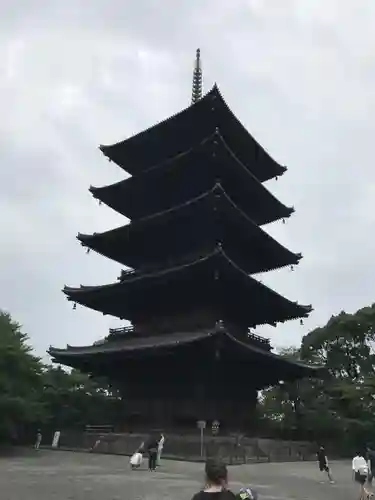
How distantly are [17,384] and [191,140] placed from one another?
17.2 meters

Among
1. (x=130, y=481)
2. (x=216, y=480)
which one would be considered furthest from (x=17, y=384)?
(x=216, y=480)

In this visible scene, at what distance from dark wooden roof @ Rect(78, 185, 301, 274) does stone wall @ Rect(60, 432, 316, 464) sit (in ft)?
32.6

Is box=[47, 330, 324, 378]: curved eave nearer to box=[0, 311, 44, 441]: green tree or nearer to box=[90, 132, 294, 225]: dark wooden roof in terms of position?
box=[0, 311, 44, 441]: green tree

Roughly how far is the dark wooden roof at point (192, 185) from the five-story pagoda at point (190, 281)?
67 millimetres

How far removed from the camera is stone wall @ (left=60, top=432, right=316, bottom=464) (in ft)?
81.8

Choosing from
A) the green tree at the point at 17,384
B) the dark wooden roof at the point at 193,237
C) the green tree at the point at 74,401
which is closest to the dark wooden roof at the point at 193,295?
the dark wooden roof at the point at 193,237

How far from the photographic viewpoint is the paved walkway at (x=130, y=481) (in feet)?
46.3

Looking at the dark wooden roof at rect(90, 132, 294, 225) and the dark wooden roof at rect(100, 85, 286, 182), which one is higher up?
the dark wooden roof at rect(100, 85, 286, 182)

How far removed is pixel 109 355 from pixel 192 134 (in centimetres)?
1398

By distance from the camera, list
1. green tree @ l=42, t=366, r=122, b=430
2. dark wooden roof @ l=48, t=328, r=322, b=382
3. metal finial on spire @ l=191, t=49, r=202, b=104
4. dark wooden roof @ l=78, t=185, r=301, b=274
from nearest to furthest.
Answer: dark wooden roof @ l=48, t=328, r=322, b=382, dark wooden roof @ l=78, t=185, r=301, b=274, green tree @ l=42, t=366, r=122, b=430, metal finial on spire @ l=191, t=49, r=202, b=104

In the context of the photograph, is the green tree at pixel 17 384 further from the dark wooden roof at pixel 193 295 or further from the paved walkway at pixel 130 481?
the paved walkway at pixel 130 481

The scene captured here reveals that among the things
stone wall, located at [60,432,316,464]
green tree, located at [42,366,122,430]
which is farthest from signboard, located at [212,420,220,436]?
green tree, located at [42,366,122,430]

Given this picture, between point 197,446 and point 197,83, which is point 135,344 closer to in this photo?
point 197,446

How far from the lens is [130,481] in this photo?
16.6 m
